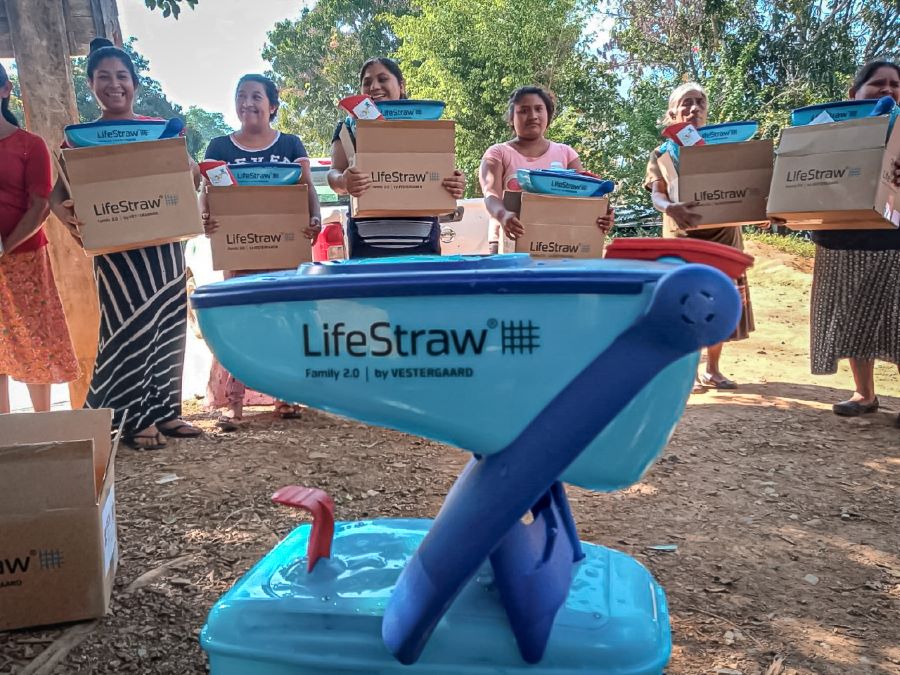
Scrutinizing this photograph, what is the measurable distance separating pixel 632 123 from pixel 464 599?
35.9ft

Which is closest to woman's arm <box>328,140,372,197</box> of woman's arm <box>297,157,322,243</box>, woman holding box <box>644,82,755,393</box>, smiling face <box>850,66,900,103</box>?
woman's arm <box>297,157,322,243</box>

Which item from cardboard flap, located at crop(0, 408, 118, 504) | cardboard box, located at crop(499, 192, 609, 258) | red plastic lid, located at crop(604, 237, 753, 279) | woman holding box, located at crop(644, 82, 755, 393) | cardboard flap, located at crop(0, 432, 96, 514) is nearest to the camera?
red plastic lid, located at crop(604, 237, 753, 279)

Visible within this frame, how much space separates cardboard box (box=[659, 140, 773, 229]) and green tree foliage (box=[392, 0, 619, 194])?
842 centimetres

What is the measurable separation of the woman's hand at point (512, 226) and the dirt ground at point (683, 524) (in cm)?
99

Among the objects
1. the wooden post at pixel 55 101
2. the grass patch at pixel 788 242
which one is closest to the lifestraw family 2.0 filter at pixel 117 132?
the wooden post at pixel 55 101

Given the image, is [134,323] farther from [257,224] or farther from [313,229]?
[313,229]

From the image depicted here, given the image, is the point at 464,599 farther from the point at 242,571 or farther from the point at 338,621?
the point at 242,571

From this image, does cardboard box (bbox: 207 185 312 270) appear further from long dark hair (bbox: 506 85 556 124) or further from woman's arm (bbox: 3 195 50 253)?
long dark hair (bbox: 506 85 556 124)

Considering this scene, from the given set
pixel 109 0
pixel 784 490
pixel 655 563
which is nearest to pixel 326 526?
pixel 655 563

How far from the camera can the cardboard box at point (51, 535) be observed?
62.6 inches

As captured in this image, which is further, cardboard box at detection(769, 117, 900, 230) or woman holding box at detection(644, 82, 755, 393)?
woman holding box at detection(644, 82, 755, 393)

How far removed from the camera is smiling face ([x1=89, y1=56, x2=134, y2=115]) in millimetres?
2744

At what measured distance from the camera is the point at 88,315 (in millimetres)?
3434

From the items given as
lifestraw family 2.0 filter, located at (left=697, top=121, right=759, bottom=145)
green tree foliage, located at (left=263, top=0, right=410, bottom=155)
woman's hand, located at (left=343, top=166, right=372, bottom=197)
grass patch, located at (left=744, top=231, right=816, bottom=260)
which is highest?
green tree foliage, located at (left=263, top=0, right=410, bottom=155)
